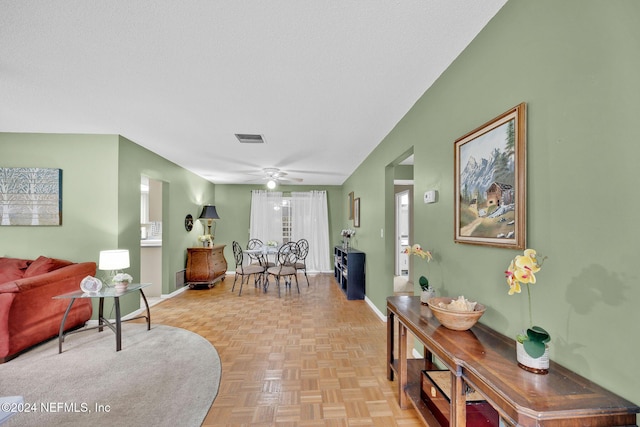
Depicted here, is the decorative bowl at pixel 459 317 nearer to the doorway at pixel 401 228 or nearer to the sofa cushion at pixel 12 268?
the sofa cushion at pixel 12 268

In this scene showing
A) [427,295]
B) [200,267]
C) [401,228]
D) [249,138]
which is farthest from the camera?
[401,228]

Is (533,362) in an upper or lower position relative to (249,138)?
lower

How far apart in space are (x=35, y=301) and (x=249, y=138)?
2824 millimetres

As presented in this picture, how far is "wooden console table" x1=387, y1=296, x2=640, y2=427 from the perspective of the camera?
34.3 inches

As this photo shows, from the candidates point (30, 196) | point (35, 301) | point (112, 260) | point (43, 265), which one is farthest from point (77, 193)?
point (35, 301)

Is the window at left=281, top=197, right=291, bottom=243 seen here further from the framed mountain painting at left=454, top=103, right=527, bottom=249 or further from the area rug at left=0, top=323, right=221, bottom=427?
the framed mountain painting at left=454, top=103, right=527, bottom=249

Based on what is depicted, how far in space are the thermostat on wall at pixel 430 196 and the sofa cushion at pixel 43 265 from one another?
13.6 ft

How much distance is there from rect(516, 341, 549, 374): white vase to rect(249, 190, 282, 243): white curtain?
20.9 ft

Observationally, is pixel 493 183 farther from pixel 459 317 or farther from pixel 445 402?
pixel 445 402

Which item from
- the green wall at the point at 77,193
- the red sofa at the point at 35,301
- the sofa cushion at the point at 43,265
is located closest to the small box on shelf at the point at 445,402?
the red sofa at the point at 35,301

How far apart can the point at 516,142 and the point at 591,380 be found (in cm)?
102

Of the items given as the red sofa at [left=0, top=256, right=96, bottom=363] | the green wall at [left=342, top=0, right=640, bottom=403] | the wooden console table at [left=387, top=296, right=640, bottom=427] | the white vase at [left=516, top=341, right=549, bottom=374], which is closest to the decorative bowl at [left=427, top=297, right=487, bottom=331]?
the wooden console table at [left=387, top=296, right=640, bottom=427]

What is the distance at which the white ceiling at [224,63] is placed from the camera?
1.49m

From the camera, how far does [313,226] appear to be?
7.23 m
